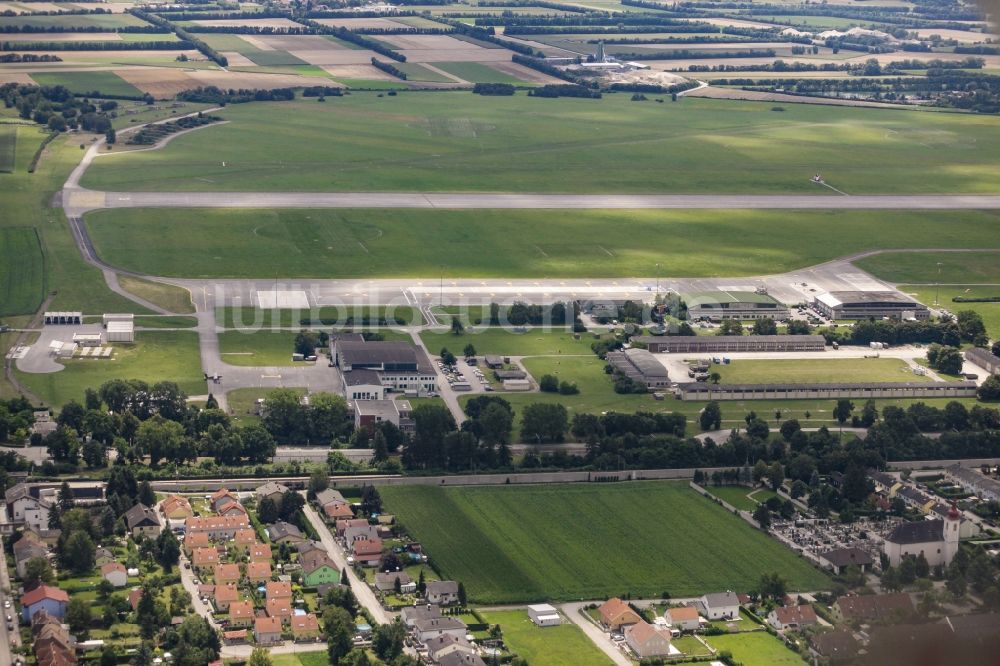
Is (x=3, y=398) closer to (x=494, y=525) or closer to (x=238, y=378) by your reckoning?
(x=238, y=378)

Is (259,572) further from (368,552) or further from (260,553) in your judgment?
(368,552)

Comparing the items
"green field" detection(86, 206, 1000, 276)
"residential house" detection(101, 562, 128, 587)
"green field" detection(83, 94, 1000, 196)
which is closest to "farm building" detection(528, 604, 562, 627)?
"residential house" detection(101, 562, 128, 587)

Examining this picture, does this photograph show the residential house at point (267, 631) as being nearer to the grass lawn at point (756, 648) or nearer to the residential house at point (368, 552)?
the residential house at point (368, 552)

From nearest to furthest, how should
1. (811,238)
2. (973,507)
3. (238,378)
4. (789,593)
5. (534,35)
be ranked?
(789,593) → (973,507) → (238,378) → (811,238) → (534,35)

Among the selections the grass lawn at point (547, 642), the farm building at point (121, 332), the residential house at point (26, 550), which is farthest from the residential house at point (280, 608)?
the farm building at point (121, 332)

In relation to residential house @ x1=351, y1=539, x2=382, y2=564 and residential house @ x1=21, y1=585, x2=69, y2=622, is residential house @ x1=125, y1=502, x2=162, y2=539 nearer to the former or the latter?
residential house @ x1=21, y1=585, x2=69, y2=622

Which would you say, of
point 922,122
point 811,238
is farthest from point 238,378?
point 922,122

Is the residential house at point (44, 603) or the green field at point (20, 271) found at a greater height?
the residential house at point (44, 603)

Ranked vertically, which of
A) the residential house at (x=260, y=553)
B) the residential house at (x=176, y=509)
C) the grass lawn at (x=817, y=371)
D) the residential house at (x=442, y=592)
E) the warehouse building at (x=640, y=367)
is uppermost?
the residential house at (x=442, y=592)
